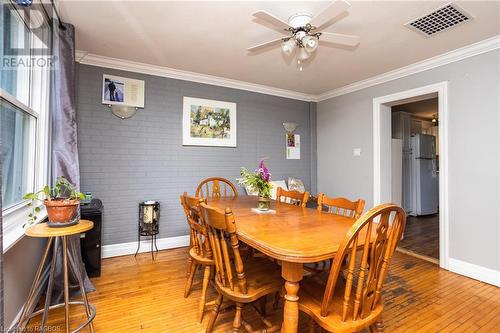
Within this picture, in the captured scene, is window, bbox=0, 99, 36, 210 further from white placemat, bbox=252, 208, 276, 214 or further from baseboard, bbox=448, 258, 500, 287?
baseboard, bbox=448, 258, 500, 287

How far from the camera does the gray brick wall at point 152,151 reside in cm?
304

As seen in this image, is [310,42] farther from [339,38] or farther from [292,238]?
[292,238]

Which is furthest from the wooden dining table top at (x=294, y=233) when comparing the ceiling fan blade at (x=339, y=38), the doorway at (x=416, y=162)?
the doorway at (x=416, y=162)

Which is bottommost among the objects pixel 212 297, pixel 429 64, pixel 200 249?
pixel 212 297

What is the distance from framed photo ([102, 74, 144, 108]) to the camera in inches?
122

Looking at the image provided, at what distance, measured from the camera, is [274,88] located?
13.8ft

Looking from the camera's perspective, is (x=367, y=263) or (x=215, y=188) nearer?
(x=367, y=263)

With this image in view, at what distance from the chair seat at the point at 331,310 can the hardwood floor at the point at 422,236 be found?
8.61 ft

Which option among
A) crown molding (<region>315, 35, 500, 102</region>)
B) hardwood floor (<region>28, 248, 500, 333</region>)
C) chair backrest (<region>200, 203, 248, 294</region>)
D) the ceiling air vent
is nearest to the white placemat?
chair backrest (<region>200, 203, 248, 294</region>)

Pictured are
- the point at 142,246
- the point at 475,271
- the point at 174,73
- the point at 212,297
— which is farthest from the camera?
the point at 174,73

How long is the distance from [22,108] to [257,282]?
2049 mm

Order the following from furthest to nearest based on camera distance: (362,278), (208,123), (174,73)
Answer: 1. (208,123)
2. (174,73)
3. (362,278)

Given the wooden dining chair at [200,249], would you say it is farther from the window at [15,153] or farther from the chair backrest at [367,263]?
the window at [15,153]

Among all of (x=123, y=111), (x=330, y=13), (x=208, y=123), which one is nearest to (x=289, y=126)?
(x=208, y=123)
